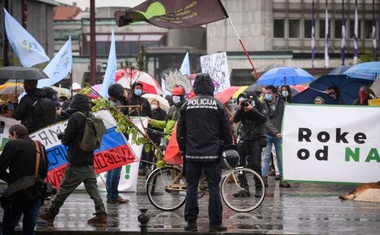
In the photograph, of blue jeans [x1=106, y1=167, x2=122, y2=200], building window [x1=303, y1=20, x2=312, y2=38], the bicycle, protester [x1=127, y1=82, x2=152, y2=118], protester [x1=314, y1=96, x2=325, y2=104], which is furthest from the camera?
building window [x1=303, y1=20, x2=312, y2=38]

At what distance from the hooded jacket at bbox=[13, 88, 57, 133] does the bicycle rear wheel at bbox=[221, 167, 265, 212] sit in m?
3.16

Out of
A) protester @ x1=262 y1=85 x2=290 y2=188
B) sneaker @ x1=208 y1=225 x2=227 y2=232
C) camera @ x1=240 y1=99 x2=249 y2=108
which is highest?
camera @ x1=240 y1=99 x2=249 y2=108

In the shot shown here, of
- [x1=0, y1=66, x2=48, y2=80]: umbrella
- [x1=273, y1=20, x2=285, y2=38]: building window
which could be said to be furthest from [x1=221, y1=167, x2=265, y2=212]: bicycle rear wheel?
[x1=273, y1=20, x2=285, y2=38]: building window

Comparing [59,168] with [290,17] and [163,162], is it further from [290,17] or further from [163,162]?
[290,17]

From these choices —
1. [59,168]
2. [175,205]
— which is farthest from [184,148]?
[59,168]

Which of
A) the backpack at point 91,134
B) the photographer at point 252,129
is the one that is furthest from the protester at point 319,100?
the backpack at point 91,134

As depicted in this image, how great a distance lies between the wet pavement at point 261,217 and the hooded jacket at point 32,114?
1385mm

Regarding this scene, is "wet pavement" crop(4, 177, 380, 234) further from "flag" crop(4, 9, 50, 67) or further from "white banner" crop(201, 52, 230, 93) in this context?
"white banner" crop(201, 52, 230, 93)

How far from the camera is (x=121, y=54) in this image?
95188 mm

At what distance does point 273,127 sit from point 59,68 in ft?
26.2

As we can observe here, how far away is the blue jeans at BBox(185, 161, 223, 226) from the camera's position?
1368cm

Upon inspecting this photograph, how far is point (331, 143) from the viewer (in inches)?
690

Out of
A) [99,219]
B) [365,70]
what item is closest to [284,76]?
[365,70]

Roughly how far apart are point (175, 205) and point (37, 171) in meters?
3.81
